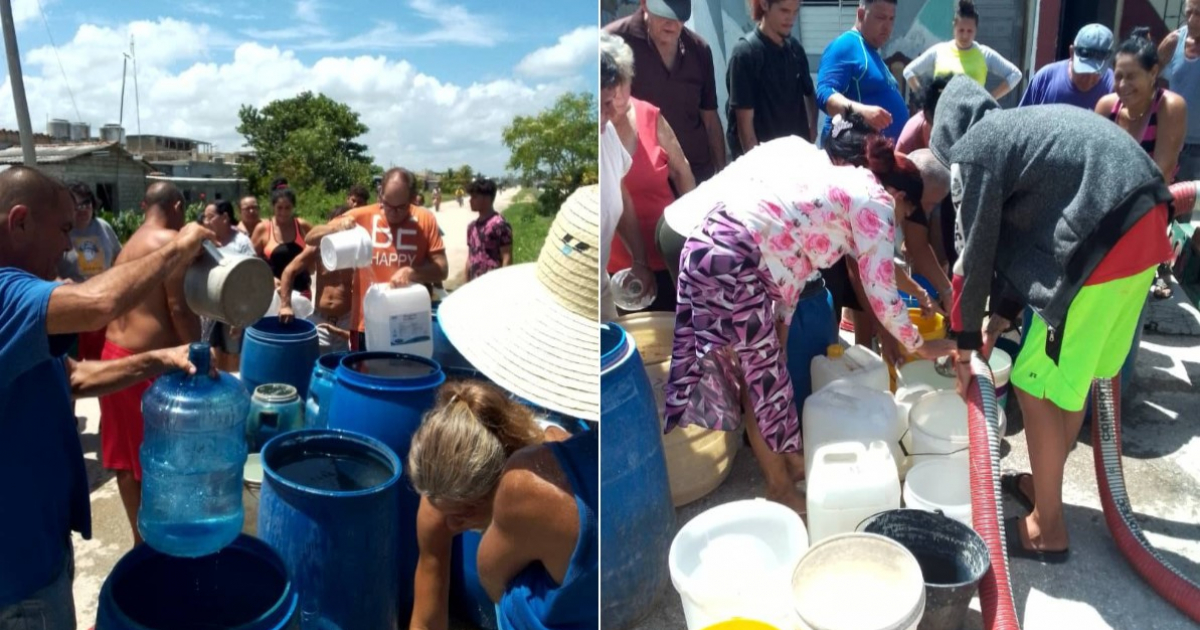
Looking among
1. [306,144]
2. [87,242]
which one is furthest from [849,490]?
[306,144]

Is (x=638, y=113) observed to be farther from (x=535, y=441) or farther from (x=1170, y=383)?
(x=1170, y=383)

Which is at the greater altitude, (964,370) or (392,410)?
(964,370)

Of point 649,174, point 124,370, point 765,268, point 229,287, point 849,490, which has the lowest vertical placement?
point 849,490

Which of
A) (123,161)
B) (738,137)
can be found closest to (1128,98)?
(738,137)

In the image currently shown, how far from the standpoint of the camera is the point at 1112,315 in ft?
9.39

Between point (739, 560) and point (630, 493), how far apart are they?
0.44 meters

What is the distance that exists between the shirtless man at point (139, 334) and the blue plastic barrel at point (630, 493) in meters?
1.83

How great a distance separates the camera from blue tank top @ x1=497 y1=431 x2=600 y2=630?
1.76m

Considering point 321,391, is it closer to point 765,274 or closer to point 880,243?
point 765,274

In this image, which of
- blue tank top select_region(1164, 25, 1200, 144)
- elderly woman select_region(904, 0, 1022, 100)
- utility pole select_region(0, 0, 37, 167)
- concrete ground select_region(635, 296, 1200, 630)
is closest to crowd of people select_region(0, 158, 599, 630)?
concrete ground select_region(635, 296, 1200, 630)

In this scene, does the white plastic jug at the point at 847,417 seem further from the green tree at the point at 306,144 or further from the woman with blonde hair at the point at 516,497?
the green tree at the point at 306,144

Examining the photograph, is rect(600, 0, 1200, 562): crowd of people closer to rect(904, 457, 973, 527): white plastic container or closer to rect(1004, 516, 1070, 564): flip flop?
rect(1004, 516, 1070, 564): flip flop

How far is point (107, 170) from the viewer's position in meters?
30.8

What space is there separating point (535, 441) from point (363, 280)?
3256 mm
